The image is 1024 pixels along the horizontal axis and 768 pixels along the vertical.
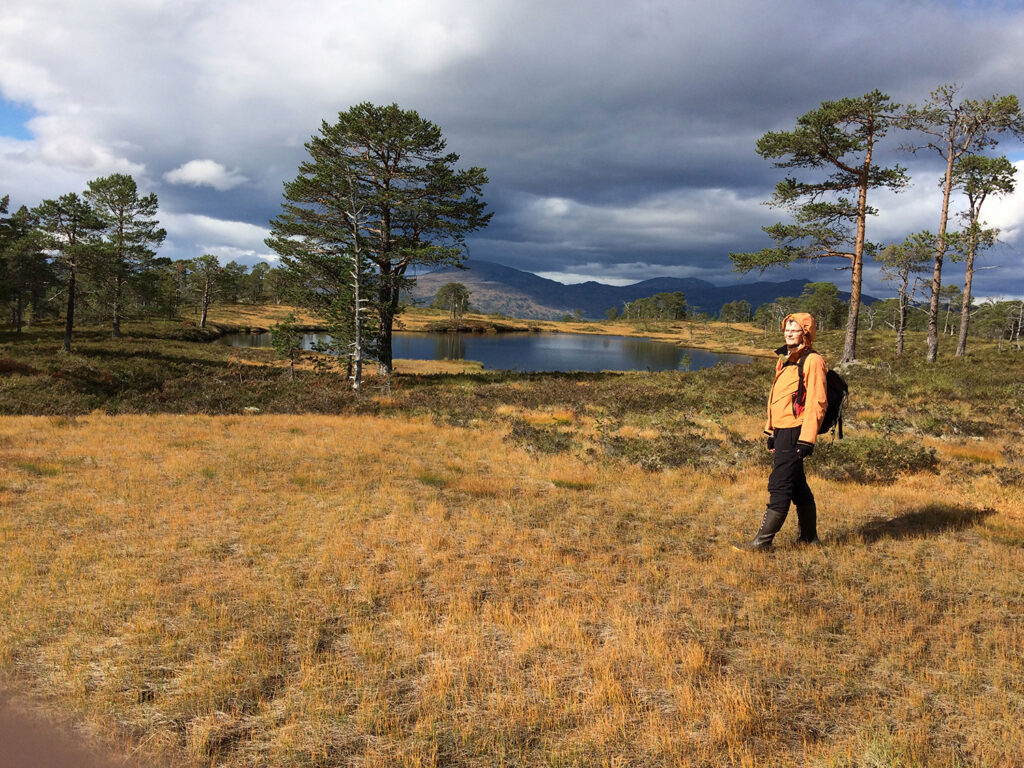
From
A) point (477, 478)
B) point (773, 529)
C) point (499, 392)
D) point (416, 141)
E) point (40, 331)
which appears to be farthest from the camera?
point (40, 331)

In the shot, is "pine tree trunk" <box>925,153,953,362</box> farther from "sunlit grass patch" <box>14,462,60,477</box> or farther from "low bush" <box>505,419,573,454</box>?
"sunlit grass patch" <box>14,462,60,477</box>

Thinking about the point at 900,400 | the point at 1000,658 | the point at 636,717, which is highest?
the point at 900,400

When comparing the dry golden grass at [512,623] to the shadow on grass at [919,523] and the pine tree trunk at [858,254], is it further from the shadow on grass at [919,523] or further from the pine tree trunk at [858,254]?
the pine tree trunk at [858,254]

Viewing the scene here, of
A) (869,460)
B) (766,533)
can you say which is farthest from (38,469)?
(869,460)

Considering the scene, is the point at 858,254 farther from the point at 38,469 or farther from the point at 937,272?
the point at 38,469

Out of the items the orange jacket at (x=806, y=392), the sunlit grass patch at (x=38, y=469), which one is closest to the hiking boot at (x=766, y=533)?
the orange jacket at (x=806, y=392)

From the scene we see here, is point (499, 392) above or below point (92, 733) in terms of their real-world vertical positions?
above

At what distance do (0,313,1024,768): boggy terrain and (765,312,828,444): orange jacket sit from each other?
Result: 5.66 ft

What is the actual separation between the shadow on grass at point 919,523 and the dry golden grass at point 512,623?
49 millimetres

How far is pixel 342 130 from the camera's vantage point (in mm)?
23484

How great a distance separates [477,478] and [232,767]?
23.2 feet

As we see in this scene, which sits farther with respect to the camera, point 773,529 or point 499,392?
point 499,392

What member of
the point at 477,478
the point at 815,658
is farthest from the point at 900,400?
the point at 815,658

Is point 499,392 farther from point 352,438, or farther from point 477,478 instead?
point 477,478
